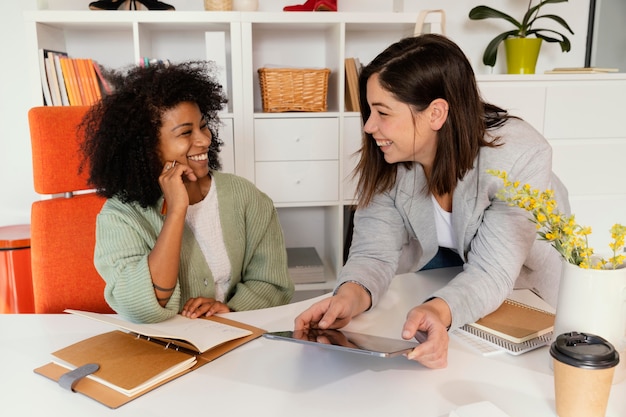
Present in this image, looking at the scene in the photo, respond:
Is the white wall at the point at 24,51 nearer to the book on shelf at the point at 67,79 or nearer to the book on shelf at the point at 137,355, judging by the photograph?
the book on shelf at the point at 67,79

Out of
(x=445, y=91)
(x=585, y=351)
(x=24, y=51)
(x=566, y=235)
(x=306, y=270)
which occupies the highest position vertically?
(x=24, y=51)

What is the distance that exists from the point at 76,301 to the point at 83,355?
1.64 feet

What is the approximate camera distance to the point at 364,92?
4.54ft

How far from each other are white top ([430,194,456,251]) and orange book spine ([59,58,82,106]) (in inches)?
64.7

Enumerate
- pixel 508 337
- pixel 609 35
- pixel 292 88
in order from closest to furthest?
pixel 508 337 < pixel 292 88 < pixel 609 35

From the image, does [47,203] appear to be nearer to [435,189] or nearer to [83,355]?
[83,355]

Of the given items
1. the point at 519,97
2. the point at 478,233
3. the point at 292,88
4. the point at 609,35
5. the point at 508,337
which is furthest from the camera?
the point at 609,35

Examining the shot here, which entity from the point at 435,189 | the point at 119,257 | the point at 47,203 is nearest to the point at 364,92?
the point at 435,189

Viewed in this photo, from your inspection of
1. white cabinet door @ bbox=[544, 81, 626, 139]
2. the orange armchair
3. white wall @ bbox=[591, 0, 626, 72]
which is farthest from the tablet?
white wall @ bbox=[591, 0, 626, 72]

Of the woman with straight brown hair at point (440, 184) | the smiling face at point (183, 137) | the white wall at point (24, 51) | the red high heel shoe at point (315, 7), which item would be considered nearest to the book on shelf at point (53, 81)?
the white wall at point (24, 51)

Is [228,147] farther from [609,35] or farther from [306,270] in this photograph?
[609,35]

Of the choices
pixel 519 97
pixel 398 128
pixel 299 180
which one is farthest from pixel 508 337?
pixel 519 97

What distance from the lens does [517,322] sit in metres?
1.04

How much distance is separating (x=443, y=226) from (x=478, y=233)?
0.18m
